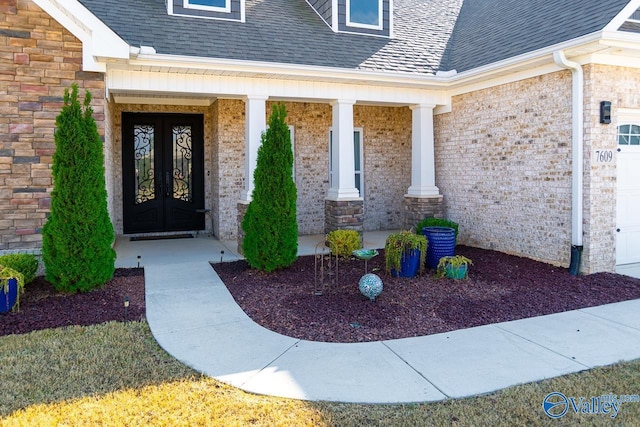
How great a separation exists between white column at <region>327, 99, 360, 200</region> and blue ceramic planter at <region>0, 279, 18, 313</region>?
5.49 metres

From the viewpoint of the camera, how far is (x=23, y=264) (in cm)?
582

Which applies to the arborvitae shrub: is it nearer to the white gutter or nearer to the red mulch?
the red mulch

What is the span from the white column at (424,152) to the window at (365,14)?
7.15 ft

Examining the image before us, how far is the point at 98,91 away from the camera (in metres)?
7.04

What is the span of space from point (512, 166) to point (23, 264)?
7.61m

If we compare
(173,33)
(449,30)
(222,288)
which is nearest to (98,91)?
(173,33)

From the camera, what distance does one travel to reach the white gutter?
271 inches

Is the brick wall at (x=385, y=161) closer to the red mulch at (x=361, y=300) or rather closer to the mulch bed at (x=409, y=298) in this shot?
the mulch bed at (x=409, y=298)

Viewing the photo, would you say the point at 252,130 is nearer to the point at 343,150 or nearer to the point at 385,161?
the point at 343,150

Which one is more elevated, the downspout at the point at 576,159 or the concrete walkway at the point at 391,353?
the downspout at the point at 576,159

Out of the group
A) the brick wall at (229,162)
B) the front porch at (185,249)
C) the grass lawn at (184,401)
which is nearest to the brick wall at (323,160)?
the brick wall at (229,162)

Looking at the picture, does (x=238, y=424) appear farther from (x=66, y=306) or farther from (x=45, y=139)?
(x=45, y=139)

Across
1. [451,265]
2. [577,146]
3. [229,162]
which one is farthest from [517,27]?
[229,162]

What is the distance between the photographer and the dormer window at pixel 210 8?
349 inches
